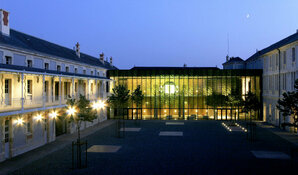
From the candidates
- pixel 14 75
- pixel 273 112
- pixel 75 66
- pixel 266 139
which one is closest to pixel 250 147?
pixel 266 139

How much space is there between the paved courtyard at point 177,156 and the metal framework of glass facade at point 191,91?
14831 mm

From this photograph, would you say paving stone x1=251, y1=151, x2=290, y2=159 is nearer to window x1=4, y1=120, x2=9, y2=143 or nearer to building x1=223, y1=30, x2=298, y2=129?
building x1=223, y1=30, x2=298, y2=129

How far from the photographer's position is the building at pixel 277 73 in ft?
101

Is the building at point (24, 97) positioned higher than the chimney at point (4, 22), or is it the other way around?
the chimney at point (4, 22)

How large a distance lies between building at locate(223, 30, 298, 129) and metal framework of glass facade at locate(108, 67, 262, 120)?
2344 millimetres

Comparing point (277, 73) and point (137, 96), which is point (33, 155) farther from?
point (277, 73)

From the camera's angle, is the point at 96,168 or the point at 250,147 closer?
the point at 96,168

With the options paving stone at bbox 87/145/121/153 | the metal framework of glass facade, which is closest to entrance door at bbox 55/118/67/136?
paving stone at bbox 87/145/121/153

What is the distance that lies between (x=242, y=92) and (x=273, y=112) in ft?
25.5

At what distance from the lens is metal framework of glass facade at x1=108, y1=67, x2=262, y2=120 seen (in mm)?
43125

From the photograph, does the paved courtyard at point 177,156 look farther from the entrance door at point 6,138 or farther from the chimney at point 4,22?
the chimney at point 4,22

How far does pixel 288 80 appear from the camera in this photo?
31.7m

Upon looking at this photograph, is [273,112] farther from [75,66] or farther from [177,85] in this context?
[75,66]

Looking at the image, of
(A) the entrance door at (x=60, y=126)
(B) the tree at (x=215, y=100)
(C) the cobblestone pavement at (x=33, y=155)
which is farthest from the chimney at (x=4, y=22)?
(B) the tree at (x=215, y=100)
